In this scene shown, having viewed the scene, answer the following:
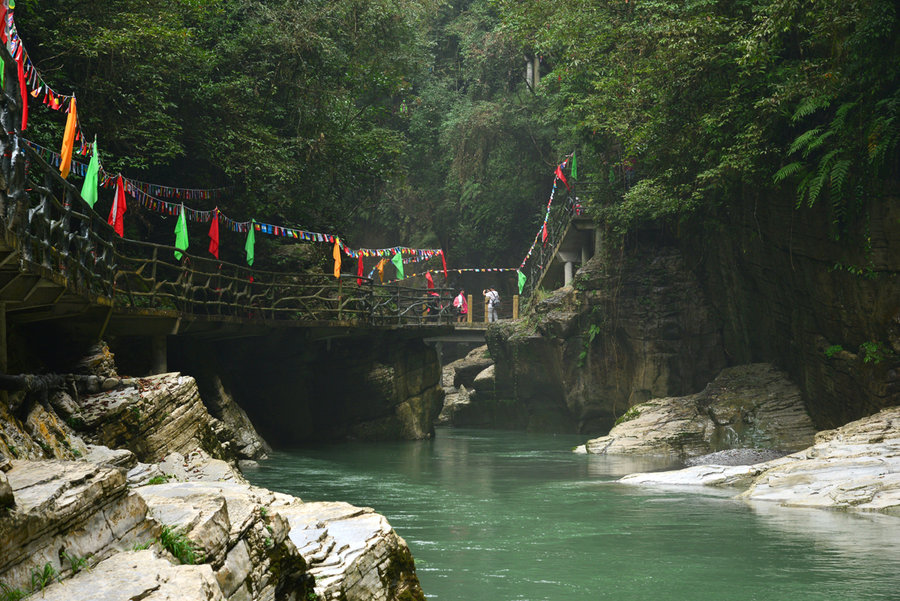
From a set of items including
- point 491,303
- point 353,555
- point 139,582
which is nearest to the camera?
point 139,582

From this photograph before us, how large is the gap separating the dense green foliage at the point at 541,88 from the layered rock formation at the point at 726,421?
189 inches

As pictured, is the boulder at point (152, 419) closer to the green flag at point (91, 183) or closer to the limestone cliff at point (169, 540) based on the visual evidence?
the limestone cliff at point (169, 540)

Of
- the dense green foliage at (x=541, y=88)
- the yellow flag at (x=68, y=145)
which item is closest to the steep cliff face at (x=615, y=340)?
the dense green foliage at (x=541, y=88)

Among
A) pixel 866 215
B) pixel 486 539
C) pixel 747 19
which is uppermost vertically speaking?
pixel 747 19

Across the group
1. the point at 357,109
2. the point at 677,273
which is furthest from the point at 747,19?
the point at 357,109

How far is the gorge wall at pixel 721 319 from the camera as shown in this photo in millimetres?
16969

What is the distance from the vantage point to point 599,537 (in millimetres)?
11242

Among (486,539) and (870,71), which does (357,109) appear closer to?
(870,71)

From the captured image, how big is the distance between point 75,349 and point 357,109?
20425 millimetres

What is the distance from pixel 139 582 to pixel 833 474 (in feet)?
40.5

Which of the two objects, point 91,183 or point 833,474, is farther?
point 833,474

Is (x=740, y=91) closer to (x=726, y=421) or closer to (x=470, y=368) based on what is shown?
(x=726, y=421)

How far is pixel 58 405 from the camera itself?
10.7 metres

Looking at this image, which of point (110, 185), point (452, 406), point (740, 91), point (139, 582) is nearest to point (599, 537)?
point (139, 582)
